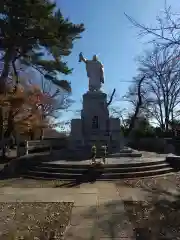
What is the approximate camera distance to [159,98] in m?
36.6

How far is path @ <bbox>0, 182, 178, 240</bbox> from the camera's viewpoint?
5.06m

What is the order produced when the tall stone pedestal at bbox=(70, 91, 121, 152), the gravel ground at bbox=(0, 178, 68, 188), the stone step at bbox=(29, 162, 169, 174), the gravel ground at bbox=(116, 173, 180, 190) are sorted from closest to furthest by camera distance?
the gravel ground at bbox=(116, 173, 180, 190)
the gravel ground at bbox=(0, 178, 68, 188)
the stone step at bbox=(29, 162, 169, 174)
the tall stone pedestal at bbox=(70, 91, 121, 152)

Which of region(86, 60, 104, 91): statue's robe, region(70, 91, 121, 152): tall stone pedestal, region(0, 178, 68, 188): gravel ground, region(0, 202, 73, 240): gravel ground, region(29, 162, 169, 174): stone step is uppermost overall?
region(86, 60, 104, 91): statue's robe

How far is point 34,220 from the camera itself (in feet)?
18.8

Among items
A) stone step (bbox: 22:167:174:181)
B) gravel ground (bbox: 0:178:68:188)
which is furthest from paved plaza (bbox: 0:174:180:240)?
stone step (bbox: 22:167:174:181)

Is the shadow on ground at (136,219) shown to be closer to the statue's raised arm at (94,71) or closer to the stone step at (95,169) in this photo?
the stone step at (95,169)

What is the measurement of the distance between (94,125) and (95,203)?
44.9ft

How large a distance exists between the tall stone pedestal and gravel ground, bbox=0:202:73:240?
1302 cm

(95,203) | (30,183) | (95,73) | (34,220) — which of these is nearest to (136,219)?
(95,203)

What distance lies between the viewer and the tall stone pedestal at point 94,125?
20.0 meters

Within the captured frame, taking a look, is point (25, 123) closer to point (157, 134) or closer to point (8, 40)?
point (8, 40)

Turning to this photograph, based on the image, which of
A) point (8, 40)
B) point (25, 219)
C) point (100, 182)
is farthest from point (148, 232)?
point (8, 40)

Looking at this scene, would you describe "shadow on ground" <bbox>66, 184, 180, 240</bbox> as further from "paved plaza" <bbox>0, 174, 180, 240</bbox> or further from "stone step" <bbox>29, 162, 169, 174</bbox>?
"stone step" <bbox>29, 162, 169, 174</bbox>

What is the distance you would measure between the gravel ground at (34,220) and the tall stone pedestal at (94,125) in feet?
42.7
